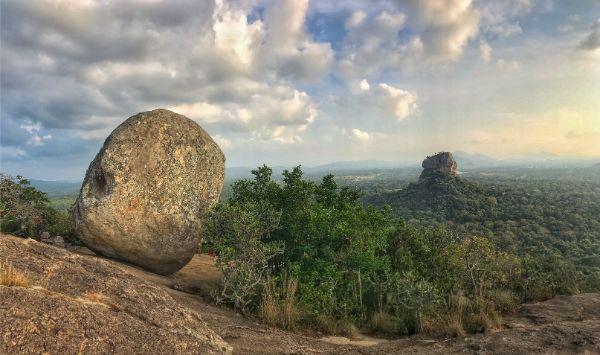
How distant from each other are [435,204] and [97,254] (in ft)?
270

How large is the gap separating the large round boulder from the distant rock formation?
334ft

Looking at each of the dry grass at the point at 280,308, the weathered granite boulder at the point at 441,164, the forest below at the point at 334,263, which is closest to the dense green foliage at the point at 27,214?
the forest below at the point at 334,263

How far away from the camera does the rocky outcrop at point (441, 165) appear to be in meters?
106

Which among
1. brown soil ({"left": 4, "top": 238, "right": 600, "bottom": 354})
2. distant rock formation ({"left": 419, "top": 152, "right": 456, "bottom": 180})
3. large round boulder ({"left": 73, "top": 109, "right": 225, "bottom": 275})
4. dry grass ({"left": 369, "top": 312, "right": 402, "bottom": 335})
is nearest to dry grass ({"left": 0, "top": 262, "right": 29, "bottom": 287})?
brown soil ({"left": 4, "top": 238, "right": 600, "bottom": 354})

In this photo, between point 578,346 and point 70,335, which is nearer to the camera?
point 70,335

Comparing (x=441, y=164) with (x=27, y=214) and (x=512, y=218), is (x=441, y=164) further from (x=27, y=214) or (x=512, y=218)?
(x=27, y=214)

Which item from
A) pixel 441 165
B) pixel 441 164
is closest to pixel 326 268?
pixel 441 165

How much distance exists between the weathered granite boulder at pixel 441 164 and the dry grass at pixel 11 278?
109 metres

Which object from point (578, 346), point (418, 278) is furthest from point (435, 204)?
point (578, 346)

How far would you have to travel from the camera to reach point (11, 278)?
216 inches

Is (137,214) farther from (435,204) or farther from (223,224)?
(435,204)

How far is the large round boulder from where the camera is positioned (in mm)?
11219

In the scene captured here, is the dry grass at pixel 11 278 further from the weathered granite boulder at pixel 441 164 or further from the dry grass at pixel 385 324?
the weathered granite boulder at pixel 441 164

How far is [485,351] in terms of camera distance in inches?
293
